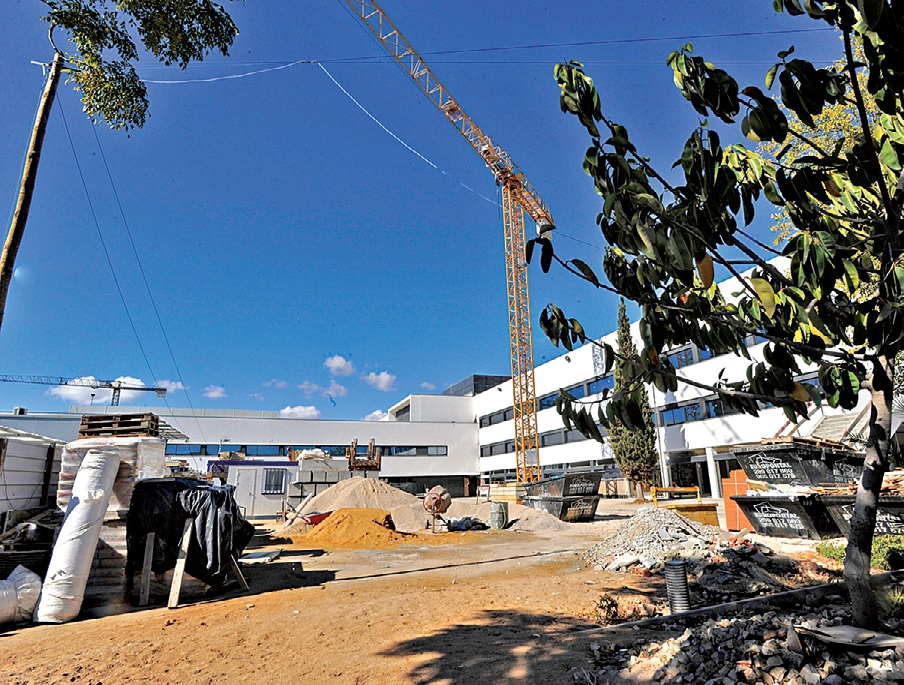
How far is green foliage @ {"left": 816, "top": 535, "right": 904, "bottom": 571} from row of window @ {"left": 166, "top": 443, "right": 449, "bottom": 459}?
3622 centimetres

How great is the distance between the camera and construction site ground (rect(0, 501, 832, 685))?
534 cm

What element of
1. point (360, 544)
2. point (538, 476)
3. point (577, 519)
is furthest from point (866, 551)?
point (538, 476)

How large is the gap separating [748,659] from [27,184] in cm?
1036

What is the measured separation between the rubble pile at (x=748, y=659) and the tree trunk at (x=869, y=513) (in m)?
0.38

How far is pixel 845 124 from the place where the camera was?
42.5 feet

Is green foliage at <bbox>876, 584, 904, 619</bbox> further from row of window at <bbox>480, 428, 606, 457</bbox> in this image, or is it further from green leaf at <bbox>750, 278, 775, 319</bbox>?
row of window at <bbox>480, 428, 606, 457</bbox>

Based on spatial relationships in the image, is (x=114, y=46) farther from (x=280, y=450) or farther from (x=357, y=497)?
(x=280, y=450)

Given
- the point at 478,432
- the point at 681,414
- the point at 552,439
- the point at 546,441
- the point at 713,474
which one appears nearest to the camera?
the point at 713,474

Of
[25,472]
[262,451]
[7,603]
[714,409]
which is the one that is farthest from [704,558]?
[262,451]

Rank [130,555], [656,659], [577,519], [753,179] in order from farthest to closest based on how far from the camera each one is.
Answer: [577,519]
[130,555]
[656,659]
[753,179]

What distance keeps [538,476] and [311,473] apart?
70.1 feet

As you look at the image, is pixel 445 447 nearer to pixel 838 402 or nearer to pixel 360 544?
pixel 360 544

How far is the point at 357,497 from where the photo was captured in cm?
2511

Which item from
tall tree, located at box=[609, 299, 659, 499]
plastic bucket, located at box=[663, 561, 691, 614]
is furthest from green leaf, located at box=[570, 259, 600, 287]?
tall tree, located at box=[609, 299, 659, 499]
